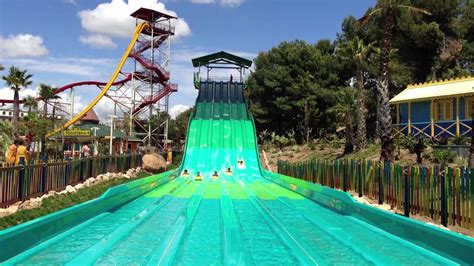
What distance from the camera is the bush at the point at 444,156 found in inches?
644

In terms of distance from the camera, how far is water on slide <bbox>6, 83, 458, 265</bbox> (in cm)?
529

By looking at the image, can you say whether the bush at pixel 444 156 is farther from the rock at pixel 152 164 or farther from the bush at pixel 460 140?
the rock at pixel 152 164

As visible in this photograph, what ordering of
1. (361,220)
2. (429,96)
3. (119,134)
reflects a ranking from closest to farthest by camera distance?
1. (361,220)
2. (429,96)
3. (119,134)

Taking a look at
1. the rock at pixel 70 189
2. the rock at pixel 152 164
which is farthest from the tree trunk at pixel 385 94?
the rock at pixel 152 164

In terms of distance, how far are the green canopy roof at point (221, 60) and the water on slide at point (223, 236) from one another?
55.1ft

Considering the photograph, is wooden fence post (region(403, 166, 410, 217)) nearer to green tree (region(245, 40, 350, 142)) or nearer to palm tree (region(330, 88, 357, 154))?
→ palm tree (region(330, 88, 357, 154))

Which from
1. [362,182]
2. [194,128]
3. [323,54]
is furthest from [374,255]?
[323,54]

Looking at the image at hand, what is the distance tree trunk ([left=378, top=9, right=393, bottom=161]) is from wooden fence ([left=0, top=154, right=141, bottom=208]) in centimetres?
1109

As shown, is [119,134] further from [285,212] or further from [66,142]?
[285,212]

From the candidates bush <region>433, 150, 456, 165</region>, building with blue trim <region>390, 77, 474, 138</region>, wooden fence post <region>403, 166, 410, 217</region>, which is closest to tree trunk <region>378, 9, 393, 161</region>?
bush <region>433, 150, 456, 165</region>

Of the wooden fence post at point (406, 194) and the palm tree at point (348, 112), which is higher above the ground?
the palm tree at point (348, 112)

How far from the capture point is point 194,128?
23.5 meters

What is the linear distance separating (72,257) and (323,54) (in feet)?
143

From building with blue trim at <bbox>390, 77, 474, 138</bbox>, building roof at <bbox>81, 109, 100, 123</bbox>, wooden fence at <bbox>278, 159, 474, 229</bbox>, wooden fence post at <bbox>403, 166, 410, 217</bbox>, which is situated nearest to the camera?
wooden fence at <bbox>278, 159, 474, 229</bbox>
